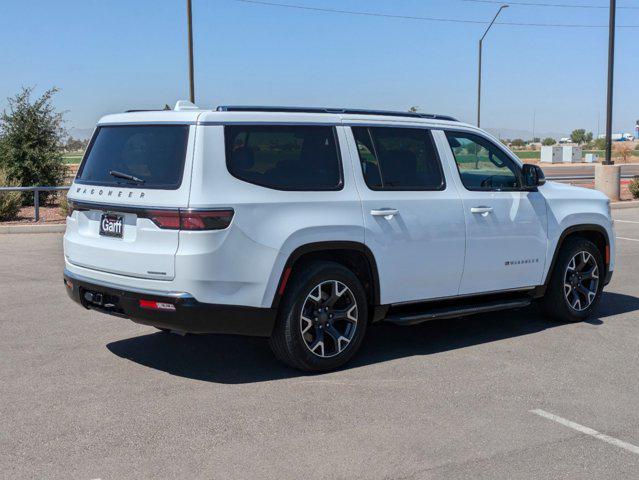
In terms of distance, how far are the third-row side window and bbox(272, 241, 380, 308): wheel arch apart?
0.54 metres

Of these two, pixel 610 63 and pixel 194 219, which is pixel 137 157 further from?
pixel 610 63

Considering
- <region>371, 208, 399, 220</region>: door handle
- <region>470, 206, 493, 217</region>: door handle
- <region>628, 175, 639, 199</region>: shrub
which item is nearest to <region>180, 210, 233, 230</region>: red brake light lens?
<region>371, 208, 399, 220</region>: door handle

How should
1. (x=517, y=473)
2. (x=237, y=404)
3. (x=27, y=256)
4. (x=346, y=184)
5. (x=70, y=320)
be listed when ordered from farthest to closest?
(x=27, y=256), (x=70, y=320), (x=346, y=184), (x=237, y=404), (x=517, y=473)

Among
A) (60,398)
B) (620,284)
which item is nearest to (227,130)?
(60,398)

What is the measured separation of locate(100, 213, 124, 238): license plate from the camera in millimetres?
5832

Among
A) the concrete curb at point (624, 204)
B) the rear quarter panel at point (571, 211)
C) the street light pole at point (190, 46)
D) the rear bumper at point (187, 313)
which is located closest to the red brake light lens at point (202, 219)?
the rear bumper at point (187, 313)

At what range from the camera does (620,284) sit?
1011 centimetres

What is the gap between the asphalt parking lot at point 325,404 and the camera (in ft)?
14.6

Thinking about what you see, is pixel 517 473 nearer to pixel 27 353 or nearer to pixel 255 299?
pixel 255 299

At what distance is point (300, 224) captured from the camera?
19.1ft

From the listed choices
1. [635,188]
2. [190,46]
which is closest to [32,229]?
[190,46]

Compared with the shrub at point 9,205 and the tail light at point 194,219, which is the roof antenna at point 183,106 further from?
the shrub at point 9,205

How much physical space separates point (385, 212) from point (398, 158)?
56 cm

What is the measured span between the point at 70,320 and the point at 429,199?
375 cm
